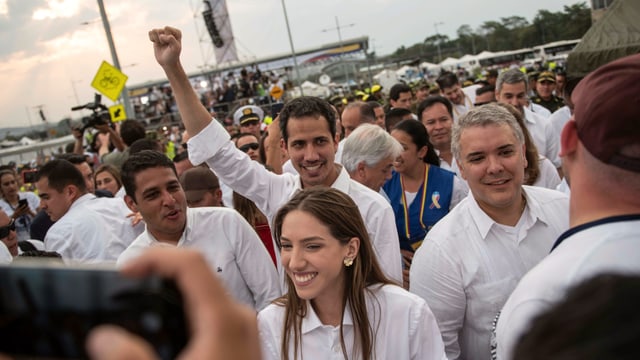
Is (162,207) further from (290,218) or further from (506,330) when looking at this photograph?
(506,330)

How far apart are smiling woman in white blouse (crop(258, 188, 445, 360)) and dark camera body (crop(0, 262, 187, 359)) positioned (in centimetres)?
156

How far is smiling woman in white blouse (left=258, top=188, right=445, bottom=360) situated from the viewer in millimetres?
2066

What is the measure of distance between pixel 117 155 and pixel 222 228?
Result: 451cm

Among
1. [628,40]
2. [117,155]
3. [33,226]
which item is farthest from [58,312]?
[628,40]

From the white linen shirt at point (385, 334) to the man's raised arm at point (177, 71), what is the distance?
128 cm

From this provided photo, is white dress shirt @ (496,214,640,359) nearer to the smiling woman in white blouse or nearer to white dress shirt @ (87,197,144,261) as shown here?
the smiling woman in white blouse

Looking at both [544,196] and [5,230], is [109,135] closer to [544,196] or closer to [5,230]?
[5,230]

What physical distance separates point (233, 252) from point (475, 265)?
138 centimetres

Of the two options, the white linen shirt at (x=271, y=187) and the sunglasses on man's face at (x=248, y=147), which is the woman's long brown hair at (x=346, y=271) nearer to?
the white linen shirt at (x=271, y=187)

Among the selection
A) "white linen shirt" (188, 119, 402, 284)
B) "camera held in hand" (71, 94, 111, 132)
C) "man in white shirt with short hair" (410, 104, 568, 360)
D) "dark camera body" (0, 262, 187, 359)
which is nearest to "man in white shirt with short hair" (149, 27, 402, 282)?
"white linen shirt" (188, 119, 402, 284)

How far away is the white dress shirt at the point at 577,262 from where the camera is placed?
4.02 feet

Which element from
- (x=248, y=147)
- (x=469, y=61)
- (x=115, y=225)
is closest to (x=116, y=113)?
(x=248, y=147)

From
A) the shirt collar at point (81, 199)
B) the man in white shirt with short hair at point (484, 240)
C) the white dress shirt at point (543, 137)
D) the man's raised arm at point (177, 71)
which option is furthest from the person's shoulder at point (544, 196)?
the shirt collar at point (81, 199)

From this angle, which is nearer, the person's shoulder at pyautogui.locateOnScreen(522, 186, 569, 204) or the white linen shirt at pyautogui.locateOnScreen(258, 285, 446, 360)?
the white linen shirt at pyautogui.locateOnScreen(258, 285, 446, 360)
